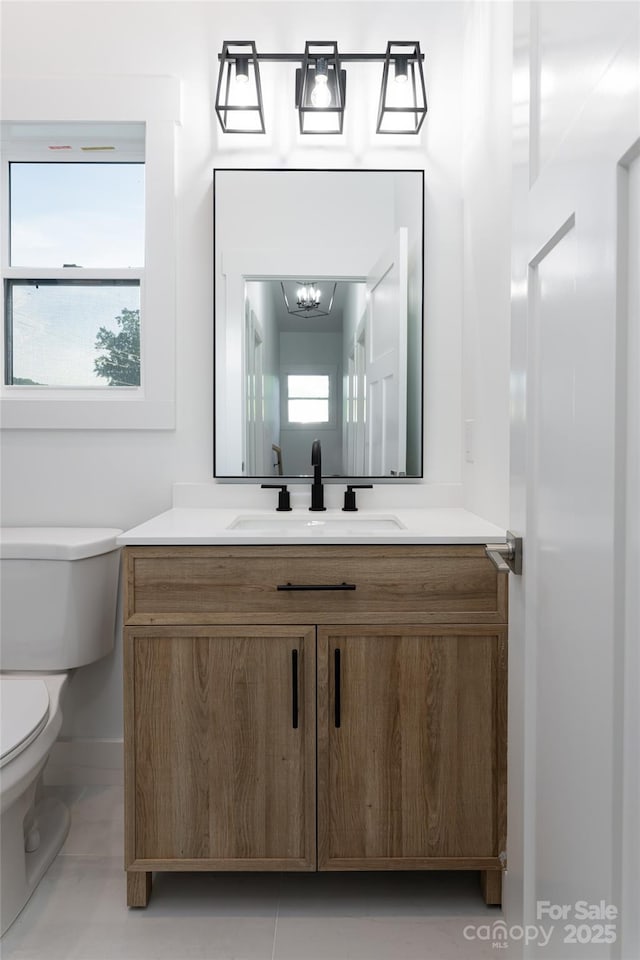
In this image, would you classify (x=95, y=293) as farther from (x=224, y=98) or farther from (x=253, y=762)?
(x=253, y=762)

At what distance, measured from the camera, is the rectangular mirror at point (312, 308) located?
1.96m

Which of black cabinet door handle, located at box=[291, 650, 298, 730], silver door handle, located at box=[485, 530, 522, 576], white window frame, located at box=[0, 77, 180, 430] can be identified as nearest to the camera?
silver door handle, located at box=[485, 530, 522, 576]

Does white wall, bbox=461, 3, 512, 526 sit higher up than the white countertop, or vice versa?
white wall, bbox=461, 3, 512, 526

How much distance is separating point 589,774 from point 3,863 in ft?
4.29

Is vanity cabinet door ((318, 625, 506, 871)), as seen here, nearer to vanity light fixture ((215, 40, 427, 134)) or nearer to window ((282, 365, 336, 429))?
window ((282, 365, 336, 429))

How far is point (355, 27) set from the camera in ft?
6.43

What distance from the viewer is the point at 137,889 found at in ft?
4.83

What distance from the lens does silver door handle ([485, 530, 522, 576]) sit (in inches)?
36.9

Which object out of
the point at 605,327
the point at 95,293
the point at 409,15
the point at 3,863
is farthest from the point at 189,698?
the point at 409,15

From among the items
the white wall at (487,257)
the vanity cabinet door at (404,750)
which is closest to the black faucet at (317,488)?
the white wall at (487,257)

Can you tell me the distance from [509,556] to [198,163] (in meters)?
1.60

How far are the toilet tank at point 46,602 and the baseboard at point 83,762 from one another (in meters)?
0.38

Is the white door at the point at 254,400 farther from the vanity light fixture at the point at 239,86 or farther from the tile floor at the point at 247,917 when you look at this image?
the tile floor at the point at 247,917

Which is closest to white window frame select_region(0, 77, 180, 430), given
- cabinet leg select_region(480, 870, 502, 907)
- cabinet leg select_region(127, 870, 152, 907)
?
cabinet leg select_region(127, 870, 152, 907)
